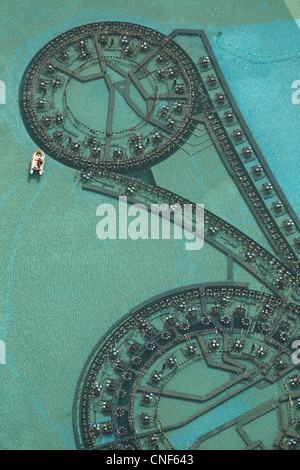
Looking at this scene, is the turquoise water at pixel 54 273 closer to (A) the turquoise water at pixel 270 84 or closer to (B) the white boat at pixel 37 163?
(A) the turquoise water at pixel 270 84

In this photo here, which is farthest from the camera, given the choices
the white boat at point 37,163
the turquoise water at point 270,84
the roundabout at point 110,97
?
the turquoise water at point 270,84

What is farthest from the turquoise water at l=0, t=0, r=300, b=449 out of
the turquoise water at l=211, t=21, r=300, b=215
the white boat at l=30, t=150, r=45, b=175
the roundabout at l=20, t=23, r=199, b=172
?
the roundabout at l=20, t=23, r=199, b=172

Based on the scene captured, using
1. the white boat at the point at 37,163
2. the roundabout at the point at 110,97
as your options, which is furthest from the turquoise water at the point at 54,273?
the roundabout at the point at 110,97

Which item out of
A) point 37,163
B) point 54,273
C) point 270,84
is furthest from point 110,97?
point 54,273

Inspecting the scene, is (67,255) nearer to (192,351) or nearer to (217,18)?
(192,351)

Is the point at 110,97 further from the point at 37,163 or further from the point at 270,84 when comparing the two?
the point at 270,84
